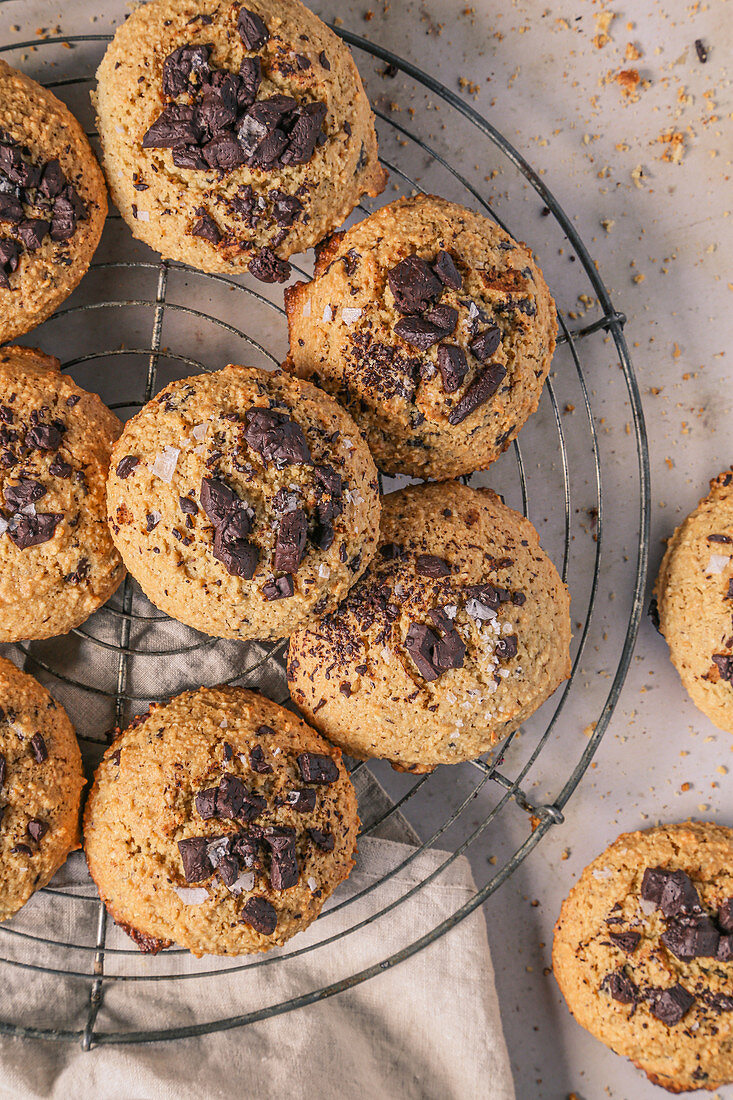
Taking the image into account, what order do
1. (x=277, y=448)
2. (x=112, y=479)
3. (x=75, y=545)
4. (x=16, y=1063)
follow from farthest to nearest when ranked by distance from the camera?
1. (x=16, y=1063)
2. (x=75, y=545)
3. (x=112, y=479)
4. (x=277, y=448)

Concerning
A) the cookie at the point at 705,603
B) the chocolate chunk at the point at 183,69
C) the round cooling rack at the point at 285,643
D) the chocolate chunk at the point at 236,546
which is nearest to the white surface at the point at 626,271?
the round cooling rack at the point at 285,643

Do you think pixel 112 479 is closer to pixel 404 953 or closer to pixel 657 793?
pixel 404 953

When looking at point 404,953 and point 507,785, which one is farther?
point 507,785

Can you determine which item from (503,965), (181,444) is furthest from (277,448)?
(503,965)

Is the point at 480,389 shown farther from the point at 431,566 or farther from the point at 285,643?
the point at 285,643

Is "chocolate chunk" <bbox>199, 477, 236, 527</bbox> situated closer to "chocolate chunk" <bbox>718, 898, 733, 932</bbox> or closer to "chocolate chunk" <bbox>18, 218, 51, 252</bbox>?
"chocolate chunk" <bbox>18, 218, 51, 252</bbox>

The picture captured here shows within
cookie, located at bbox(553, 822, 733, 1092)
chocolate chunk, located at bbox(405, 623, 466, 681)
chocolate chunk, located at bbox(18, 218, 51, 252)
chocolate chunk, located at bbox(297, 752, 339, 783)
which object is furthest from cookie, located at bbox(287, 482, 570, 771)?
chocolate chunk, located at bbox(18, 218, 51, 252)

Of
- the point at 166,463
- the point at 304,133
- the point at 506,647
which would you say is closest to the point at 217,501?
the point at 166,463
